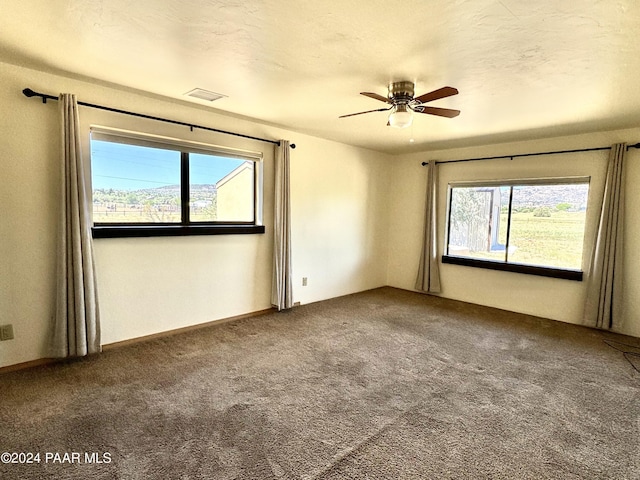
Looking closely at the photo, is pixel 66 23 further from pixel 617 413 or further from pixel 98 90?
pixel 617 413

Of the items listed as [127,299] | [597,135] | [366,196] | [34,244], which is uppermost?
[597,135]

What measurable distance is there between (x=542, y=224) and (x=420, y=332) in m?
2.34

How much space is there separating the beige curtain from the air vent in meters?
4.39

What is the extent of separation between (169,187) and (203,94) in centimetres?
104

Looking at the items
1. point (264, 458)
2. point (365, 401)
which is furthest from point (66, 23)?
point (365, 401)

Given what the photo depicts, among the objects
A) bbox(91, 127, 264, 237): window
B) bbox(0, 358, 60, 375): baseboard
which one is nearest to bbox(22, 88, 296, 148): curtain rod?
bbox(91, 127, 264, 237): window

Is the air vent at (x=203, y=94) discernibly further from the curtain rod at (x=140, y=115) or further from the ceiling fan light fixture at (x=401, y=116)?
the ceiling fan light fixture at (x=401, y=116)

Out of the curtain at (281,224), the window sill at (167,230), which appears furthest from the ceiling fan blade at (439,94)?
the window sill at (167,230)

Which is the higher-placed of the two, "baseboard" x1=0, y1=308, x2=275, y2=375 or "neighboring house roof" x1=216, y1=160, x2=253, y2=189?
"neighboring house roof" x1=216, y1=160, x2=253, y2=189

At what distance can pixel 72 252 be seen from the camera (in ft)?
9.06

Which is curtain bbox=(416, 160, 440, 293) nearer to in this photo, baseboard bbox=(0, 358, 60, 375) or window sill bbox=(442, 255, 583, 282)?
window sill bbox=(442, 255, 583, 282)

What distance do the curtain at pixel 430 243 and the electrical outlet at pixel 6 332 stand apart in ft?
16.6

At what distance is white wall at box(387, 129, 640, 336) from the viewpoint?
3848mm

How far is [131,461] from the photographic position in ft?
→ 5.82
